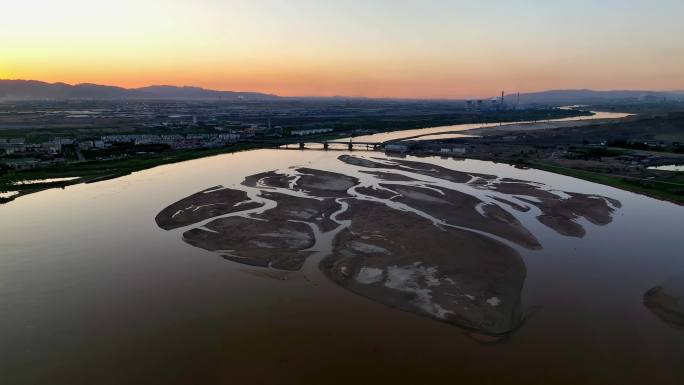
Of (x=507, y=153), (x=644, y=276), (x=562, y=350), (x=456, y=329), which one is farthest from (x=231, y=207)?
(x=507, y=153)

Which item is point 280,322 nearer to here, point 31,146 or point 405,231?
point 405,231

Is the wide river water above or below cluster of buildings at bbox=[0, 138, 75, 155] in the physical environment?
below

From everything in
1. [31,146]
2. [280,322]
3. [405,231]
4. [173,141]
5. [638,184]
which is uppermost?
[173,141]

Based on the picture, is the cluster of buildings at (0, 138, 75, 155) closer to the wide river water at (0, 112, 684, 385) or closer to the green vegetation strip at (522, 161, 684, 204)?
the wide river water at (0, 112, 684, 385)

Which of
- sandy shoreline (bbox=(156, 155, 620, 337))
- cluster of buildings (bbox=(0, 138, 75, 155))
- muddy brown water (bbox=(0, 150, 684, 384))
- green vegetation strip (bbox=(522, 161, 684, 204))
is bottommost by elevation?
muddy brown water (bbox=(0, 150, 684, 384))

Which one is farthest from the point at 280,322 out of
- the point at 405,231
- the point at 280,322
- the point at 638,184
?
the point at 638,184

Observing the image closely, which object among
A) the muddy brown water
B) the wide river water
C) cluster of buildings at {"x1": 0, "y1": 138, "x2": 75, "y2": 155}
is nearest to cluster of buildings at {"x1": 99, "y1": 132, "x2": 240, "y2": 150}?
cluster of buildings at {"x1": 0, "y1": 138, "x2": 75, "y2": 155}

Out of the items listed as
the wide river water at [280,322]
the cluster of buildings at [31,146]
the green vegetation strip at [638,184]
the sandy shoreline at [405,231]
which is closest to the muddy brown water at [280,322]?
the wide river water at [280,322]
